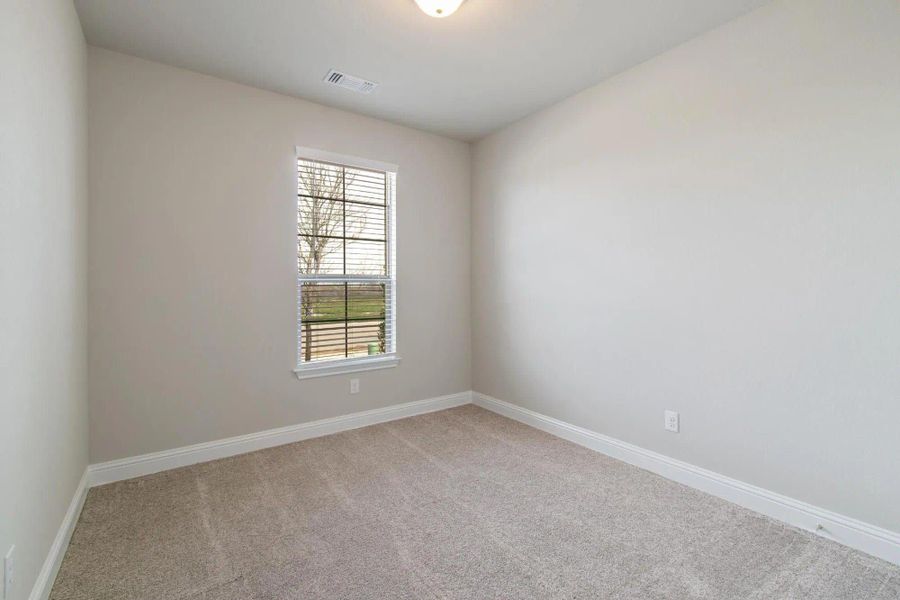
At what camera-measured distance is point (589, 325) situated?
3.14 m

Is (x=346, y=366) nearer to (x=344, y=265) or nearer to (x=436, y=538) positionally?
(x=344, y=265)

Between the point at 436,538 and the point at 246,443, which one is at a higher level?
the point at 246,443

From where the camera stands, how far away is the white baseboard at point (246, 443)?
2.61m

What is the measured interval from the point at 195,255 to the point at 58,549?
5.62 feet

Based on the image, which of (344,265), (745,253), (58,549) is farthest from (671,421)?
(58,549)

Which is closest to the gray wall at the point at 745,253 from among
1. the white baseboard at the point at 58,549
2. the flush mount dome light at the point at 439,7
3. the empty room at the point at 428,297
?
the empty room at the point at 428,297

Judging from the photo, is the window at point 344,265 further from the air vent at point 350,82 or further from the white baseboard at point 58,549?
the white baseboard at point 58,549

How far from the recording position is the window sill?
3305 millimetres

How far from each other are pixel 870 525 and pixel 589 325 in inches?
67.3

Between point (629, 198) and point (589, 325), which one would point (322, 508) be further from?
point (629, 198)

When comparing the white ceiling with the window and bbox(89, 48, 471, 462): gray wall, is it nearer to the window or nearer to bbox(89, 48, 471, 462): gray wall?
bbox(89, 48, 471, 462): gray wall

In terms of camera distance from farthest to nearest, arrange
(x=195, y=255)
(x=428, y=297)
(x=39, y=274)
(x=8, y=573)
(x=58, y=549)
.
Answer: (x=428, y=297) < (x=195, y=255) < (x=58, y=549) < (x=39, y=274) < (x=8, y=573)

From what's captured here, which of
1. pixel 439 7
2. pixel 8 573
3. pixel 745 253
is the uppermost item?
pixel 439 7

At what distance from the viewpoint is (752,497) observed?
226 centimetres
